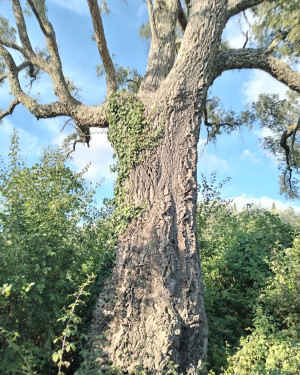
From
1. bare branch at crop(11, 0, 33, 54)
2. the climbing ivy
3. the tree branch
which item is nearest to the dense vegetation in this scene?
the climbing ivy

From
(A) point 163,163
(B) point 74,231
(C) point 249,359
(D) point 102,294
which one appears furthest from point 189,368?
(A) point 163,163

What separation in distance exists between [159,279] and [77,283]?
1115 mm

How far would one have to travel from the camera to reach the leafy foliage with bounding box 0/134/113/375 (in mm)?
2875

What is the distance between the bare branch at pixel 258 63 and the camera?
6.71 meters

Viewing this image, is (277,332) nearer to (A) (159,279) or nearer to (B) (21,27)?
(A) (159,279)

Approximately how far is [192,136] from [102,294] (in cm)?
294

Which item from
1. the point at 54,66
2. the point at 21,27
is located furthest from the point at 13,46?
the point at 54,66

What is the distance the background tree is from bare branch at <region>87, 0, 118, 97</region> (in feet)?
0.07

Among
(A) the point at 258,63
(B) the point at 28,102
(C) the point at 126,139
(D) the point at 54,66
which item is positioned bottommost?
(C) the point at 126,139

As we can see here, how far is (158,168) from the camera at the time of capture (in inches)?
191

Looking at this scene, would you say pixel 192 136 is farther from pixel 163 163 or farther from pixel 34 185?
pixel 34 185

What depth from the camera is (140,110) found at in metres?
5.43

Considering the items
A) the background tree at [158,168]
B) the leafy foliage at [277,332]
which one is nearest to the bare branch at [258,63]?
the background tree at [158,168]

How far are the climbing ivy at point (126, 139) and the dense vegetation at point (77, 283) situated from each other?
441 millimetres
